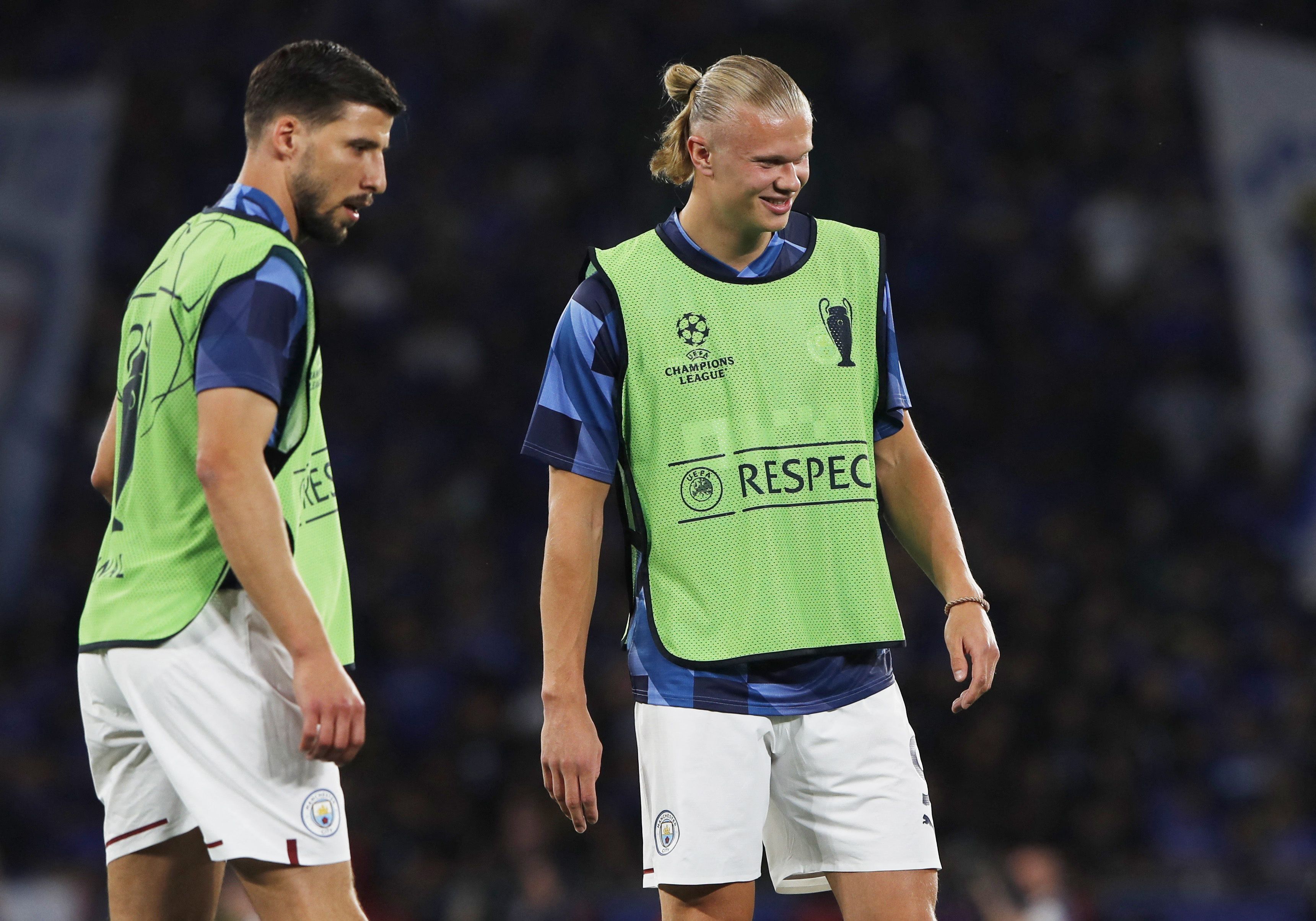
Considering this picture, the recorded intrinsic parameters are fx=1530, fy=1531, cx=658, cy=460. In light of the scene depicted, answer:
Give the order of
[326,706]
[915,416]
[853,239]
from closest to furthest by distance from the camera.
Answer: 1. [326,706]
2. [853,239]
3. [915,416]

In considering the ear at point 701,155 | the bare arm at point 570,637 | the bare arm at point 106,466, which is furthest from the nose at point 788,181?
the bare arm at point 106,466

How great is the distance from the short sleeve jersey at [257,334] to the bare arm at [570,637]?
1.69ft

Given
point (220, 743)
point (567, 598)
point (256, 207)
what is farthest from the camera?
point (567, 598)

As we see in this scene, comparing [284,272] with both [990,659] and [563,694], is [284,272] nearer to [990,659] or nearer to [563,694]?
[563,694]

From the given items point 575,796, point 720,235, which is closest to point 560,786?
point 575,796

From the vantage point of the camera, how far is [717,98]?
2.93 meters

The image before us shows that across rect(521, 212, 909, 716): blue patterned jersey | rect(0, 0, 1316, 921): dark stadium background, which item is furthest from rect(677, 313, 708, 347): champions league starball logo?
rect(0, 0, 1316, 921): dark stadium background

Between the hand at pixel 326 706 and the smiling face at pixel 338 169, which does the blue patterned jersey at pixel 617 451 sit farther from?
the hand at pixel 326 706

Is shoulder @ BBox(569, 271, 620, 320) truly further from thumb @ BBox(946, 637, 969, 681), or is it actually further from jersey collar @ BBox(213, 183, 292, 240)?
thumb @ BBox(946, 637, 969, 681)

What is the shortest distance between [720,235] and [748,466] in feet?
1.52

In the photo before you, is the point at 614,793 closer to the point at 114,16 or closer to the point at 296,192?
the point at 296,192

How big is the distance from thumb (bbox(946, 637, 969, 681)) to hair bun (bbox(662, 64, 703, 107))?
3.89 ft

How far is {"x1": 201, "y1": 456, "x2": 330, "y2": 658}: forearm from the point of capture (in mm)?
2463

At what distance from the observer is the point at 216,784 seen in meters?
2.56
